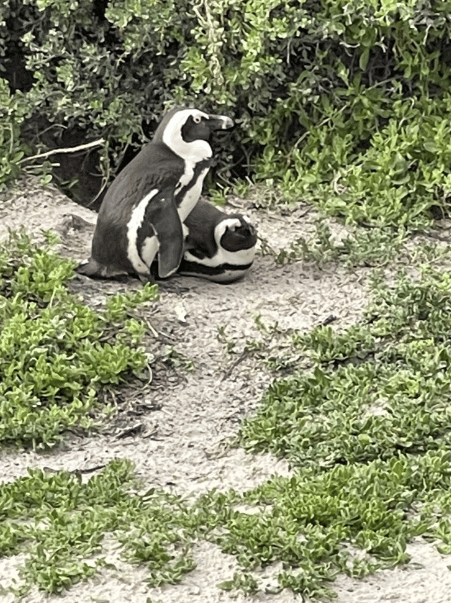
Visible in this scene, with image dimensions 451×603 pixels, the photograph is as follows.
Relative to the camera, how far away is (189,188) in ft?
20.1

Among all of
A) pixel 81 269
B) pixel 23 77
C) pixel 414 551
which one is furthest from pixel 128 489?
pixel 23 77

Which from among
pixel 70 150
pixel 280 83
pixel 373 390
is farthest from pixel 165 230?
pixel 280 83

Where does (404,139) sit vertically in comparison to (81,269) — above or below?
above

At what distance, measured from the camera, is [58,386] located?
5.15 metres

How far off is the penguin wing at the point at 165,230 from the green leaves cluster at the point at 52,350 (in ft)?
0.82

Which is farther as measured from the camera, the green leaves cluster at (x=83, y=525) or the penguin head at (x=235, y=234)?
the penguin head at (x=235, y=234)

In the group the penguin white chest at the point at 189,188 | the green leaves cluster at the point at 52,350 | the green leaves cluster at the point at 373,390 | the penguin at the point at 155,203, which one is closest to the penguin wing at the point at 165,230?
the penguin at the point at 155,203

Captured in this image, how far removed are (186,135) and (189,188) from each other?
306mm

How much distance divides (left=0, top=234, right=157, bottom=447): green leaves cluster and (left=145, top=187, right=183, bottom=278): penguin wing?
0.25 metres

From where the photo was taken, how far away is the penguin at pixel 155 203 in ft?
19.8

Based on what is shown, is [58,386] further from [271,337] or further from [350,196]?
[350,196]

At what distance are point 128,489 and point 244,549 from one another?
0.71 metres

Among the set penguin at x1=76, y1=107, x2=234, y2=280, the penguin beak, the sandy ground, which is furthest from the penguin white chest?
the sandy ground

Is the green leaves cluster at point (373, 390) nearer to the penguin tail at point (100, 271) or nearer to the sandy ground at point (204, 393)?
the sandy ground at point (204, 393)
